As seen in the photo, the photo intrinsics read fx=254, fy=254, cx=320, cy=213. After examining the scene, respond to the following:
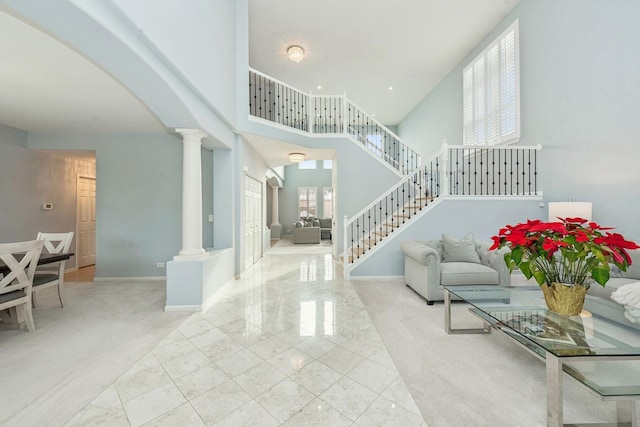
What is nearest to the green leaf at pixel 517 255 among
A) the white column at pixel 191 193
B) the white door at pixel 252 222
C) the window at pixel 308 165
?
the white column at pixel 191 193

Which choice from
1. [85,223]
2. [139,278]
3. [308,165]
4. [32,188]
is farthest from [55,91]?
[308,165]

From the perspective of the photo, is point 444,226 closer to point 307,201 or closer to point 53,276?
point 53,276

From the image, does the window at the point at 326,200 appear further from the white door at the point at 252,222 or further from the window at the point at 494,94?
the window at the point at 494,94

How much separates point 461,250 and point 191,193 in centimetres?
398

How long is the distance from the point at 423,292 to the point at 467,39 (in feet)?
18.5

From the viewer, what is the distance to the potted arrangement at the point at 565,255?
4.99 feet

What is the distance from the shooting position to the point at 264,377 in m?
1.95

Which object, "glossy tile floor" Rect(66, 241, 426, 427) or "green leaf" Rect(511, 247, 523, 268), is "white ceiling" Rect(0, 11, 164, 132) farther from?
"green leaf" Rect(511, 247, 523, 268)

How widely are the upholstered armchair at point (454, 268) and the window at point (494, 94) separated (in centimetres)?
274

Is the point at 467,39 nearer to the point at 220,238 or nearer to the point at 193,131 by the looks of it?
the point at 193,131

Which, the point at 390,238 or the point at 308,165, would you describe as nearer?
the point at 390,238

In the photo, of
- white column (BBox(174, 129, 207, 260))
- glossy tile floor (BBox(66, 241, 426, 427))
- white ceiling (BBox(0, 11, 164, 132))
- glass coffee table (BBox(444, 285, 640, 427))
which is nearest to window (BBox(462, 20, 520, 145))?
glass coffee table (BBox(444, 285, 640, 427))

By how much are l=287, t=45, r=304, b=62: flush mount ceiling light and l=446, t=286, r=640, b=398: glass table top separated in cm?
605

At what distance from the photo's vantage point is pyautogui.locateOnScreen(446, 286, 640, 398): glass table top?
55.1 inches
